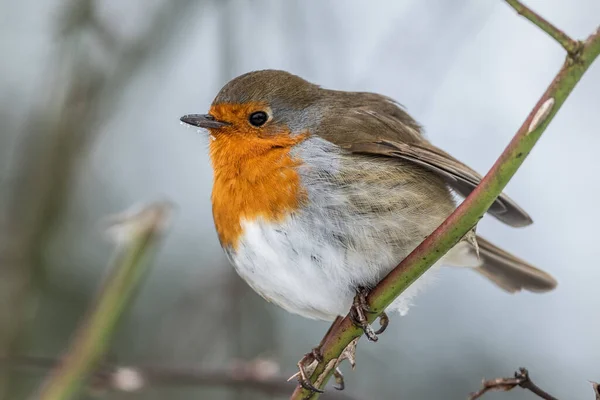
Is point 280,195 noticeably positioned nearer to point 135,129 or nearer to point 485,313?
point 485,313

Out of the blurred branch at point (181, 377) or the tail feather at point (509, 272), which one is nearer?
the blurred branch at point (181, 377)

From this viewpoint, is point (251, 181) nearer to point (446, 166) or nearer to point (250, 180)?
point (250, 180)

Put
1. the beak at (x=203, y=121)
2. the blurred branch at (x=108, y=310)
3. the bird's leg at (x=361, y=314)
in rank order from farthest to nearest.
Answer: the beak at (x=203, y=121)
the bird's leg at (x=361, y=314)
the blurred branch at (x=108, y=310)

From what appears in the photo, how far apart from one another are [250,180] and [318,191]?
258 millimetres

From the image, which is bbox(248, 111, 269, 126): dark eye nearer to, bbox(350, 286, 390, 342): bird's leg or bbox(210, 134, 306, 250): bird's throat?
bbox(210, 134, 306, 250): bird's throat

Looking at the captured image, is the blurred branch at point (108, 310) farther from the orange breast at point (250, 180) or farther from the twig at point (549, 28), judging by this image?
the twig at point (549, 28)

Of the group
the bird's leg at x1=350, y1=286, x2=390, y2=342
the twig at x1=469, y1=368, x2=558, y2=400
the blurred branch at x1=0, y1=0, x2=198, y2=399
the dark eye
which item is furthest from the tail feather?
the blurred branch at x1=0, y1=0, x2=198, y2=399

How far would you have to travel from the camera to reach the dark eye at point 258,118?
2.79 meters

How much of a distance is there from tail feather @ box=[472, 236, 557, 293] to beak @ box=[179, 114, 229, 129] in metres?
1.21

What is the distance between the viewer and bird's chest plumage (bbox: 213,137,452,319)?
2.40 m

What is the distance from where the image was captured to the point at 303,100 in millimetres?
2875

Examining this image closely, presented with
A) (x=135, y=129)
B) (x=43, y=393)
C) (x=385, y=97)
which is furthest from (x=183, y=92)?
(x=43, y=393)

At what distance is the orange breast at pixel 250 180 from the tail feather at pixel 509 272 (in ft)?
3.50

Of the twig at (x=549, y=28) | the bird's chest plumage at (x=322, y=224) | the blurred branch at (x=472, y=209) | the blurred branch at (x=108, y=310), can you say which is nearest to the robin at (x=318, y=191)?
the bird's chest plumage at (x=322, y=224)
